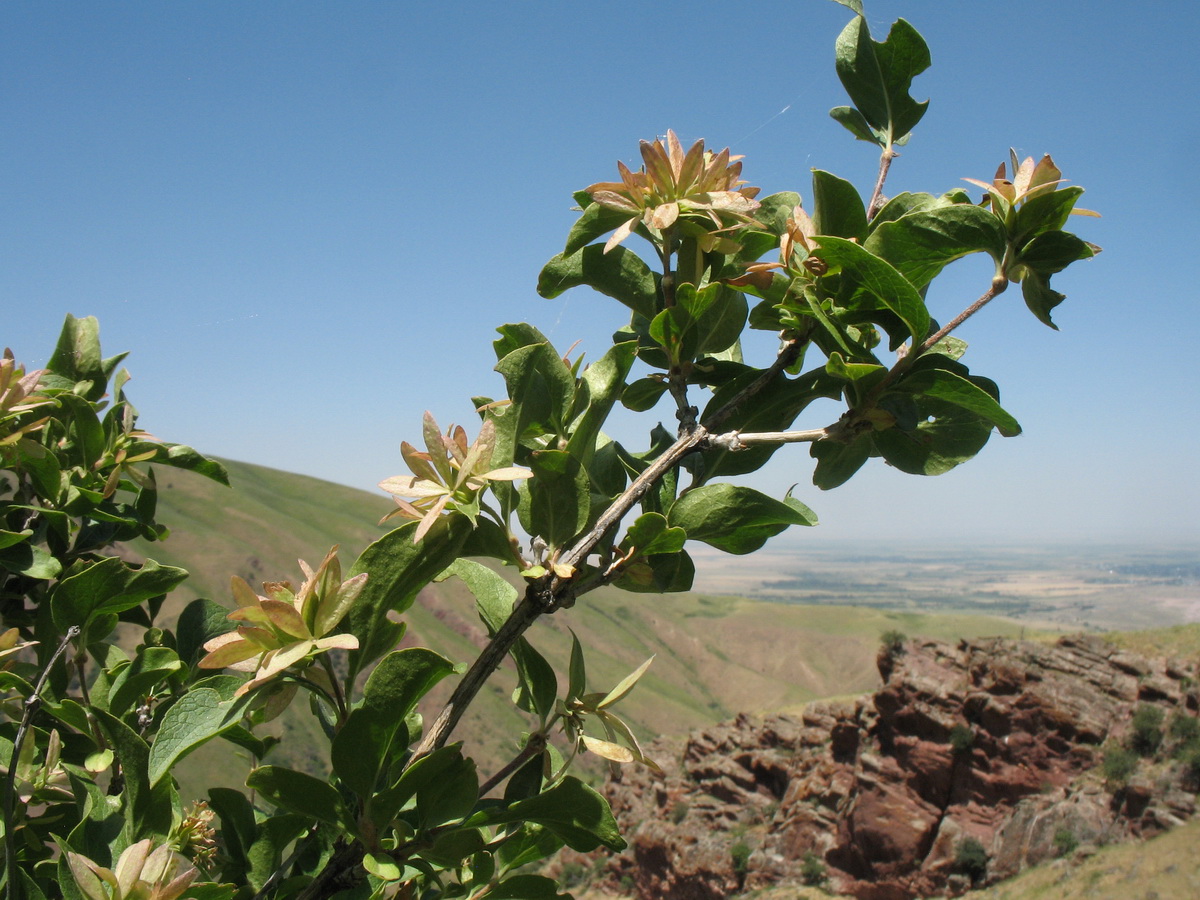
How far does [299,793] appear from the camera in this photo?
3.56ft

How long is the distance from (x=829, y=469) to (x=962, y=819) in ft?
123

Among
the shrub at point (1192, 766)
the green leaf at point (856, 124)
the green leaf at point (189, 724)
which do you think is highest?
the green leaf at point (856, 124)

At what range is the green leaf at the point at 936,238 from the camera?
1.22m

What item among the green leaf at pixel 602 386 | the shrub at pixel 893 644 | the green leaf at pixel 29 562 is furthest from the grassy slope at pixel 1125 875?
the green leaf at pixel 29 562

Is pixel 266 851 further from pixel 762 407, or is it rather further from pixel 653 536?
pixel 762 407

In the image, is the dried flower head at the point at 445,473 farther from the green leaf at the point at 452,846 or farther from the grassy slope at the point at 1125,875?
the grassy slope at the point at 1125,875

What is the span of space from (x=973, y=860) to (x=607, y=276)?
121 ft

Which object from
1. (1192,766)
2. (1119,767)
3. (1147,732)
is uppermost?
(1147,732)

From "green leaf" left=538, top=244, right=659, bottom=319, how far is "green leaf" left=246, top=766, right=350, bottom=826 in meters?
0.92

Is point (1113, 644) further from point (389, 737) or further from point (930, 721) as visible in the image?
point (389, 737)

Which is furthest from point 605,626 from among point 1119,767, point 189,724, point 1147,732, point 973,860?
point 189,724

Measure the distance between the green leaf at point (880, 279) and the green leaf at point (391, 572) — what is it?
70 cm

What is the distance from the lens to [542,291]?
1456 mm

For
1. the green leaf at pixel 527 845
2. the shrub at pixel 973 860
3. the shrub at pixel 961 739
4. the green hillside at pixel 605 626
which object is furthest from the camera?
the green hillside at pixel 605 626
